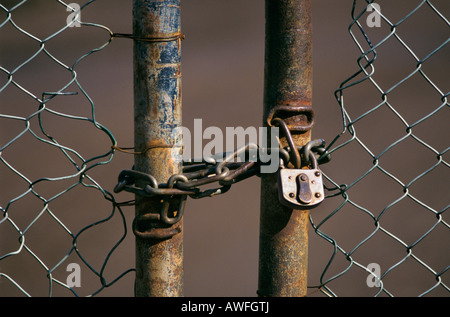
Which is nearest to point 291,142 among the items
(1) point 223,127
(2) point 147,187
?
(2) point 147,187

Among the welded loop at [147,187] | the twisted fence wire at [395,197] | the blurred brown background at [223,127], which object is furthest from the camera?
the blurred brown background at [223,127]

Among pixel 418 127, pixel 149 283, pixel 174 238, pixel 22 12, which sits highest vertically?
pixel 22 12

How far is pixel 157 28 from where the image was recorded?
1.08m

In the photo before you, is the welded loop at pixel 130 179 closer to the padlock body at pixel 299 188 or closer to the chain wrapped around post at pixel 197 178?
the chain wrapped around post at pixel 197 178

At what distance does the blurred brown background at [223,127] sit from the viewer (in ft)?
8.51

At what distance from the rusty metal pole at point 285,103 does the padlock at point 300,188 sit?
0.05 m

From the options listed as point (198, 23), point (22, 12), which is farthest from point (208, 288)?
point (22, 12)

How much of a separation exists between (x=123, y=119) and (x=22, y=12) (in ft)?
11.8

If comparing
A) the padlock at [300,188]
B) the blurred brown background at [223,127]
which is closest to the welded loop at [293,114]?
the padlock at [300,188]

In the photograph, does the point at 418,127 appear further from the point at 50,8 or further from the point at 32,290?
the point at 50,8

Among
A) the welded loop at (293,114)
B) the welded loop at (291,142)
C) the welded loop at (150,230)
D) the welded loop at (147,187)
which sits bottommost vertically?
the welded loop at (150,230)

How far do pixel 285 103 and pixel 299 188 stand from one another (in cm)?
21

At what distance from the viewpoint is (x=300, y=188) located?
1.14 meters

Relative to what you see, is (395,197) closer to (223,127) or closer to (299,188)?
(223,127)
